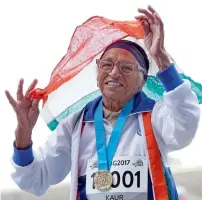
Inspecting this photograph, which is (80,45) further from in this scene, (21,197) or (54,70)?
(21,197)

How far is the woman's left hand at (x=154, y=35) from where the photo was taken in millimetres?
1255

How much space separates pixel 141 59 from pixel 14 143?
44 centimetres

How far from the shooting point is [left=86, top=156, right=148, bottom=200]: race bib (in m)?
1.29

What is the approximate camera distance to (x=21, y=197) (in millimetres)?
2777

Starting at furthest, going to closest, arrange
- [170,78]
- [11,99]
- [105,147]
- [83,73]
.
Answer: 1. [83,73]
2. [11,99]
3. [105,147]
4. [170,78]

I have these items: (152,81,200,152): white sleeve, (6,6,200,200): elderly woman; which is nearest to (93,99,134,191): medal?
(6,6,200,200): elderly woman

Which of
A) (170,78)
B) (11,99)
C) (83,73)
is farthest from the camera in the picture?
(83,73)

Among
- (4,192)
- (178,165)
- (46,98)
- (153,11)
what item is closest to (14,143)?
(46,98)

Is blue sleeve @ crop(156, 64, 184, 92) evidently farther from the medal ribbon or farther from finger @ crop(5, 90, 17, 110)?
finger @ crop(5, 90, 17, 110)

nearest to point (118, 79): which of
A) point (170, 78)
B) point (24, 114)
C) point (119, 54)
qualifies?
point (119, 54)

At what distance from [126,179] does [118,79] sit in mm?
274

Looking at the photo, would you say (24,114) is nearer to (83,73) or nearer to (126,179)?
(83,73)

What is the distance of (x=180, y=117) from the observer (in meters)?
1.24

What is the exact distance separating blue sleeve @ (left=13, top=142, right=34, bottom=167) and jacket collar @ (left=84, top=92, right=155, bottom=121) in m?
0.18
